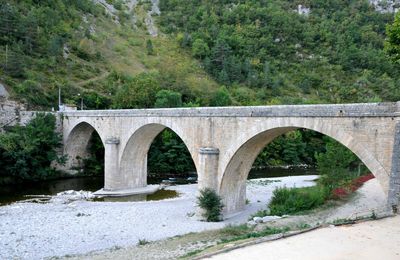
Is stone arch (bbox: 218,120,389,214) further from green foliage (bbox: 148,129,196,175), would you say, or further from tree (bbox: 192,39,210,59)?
tree (bbox: 192,39,210,59)

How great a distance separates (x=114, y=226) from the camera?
19391 millimetres

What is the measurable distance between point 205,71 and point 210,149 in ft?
190

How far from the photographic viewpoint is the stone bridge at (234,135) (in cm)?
1389

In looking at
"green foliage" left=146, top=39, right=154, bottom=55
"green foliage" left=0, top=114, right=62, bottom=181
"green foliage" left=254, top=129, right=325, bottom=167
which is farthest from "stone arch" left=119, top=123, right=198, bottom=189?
"green foliage" left=146, top=39, right=154, bottom=55

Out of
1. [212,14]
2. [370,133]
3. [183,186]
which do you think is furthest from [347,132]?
[212,14]

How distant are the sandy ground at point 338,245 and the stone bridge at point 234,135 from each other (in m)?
2.11

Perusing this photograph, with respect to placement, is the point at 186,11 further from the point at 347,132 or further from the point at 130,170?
the point at 347,132

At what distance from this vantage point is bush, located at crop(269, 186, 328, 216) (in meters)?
20.1

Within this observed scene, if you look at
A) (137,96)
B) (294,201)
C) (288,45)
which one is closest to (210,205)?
(294,201)

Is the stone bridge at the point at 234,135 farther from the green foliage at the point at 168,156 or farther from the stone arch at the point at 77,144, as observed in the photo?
the green foliage at the point at 168,156

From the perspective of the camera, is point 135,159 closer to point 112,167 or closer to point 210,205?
point 112,167

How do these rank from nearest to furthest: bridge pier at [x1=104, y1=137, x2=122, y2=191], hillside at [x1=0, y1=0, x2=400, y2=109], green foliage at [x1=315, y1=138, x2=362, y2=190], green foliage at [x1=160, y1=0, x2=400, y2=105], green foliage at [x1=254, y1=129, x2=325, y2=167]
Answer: green foliage at [x1=315, y1=138, x2=362, y2=190] < bridge pier at [x1=104, y1=137, x2=122, y2=191] < green foliage at [x1=254, y1=129, x2=325, y2=167] < hillside at [x1=0, y1=0, x2=400, y2=109] < green foliage at [x1=160, y1=0, x2=400, y2=105]

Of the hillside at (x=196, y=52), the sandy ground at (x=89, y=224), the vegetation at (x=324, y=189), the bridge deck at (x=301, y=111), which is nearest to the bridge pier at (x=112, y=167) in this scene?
the sandy ground at (x=89, y=224)

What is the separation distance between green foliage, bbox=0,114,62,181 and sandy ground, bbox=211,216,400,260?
2686 centimetres
